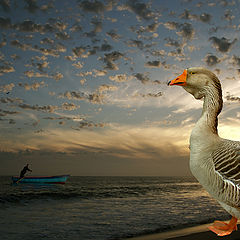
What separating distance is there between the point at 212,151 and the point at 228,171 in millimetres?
436

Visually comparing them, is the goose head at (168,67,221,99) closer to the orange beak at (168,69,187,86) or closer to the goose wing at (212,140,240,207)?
the orange beak at (168,69,187,86)

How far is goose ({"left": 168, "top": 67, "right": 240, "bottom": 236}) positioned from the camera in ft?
14.3

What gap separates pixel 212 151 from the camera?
4.57 metres

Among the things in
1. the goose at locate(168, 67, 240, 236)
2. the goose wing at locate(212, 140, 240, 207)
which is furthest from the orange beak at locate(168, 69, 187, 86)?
the goose wing at locate(212, 140, 240, 207)

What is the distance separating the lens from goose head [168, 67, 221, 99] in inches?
199

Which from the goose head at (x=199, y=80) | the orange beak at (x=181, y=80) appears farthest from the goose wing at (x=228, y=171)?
the orange beak at (x=181, y=80)

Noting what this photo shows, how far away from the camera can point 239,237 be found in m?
6.90

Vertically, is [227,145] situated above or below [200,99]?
below

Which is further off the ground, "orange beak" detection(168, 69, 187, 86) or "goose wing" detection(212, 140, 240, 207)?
"orange beak" detection(168, 69, 187, 86)

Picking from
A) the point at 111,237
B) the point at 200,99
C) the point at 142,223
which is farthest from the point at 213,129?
the point at 142,223

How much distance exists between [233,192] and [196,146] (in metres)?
0.98

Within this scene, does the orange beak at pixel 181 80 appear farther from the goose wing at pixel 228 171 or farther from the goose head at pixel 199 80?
the goose wing at pixel 228 171

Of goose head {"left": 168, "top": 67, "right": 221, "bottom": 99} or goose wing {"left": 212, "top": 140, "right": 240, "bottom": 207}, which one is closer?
goose wing {"left": 212, "top": 140, "right": 240, "bottom": 207}

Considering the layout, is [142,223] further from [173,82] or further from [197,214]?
[173,82]
